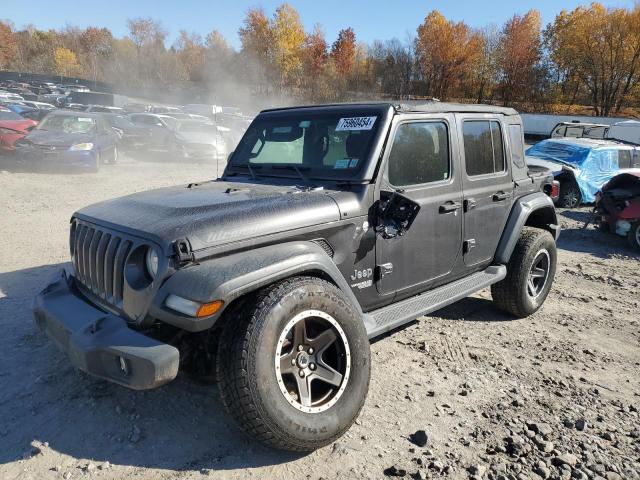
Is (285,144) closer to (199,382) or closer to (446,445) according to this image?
(199,382)

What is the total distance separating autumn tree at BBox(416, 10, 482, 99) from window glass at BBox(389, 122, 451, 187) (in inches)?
1921

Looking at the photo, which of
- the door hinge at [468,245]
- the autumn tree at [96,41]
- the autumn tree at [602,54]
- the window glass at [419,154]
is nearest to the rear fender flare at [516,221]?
the door hinge at [468,245]

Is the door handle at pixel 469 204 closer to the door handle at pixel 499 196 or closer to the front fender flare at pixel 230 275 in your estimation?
the door handle at pixel 499 196

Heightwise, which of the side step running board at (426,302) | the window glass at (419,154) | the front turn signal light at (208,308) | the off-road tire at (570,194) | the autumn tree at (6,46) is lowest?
the off-road tire at (570,194)

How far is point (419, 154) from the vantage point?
3717 millimetres

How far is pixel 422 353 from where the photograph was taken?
4031mm

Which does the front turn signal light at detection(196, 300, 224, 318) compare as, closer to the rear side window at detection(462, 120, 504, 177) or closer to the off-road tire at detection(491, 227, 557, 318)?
the rear side window at detection(462, 120, 504, 177)

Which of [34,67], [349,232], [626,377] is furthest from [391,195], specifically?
[34,67]

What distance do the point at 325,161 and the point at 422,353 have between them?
68.3 inches

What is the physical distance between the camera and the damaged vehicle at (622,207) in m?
8.16

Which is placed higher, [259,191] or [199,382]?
[259,191]

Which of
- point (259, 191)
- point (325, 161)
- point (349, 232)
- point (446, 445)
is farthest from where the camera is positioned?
point (325, 161)

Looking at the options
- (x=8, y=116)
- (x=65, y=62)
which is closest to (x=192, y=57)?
(x=65, y=62)

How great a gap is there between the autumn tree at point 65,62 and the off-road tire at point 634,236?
82.1 metres
